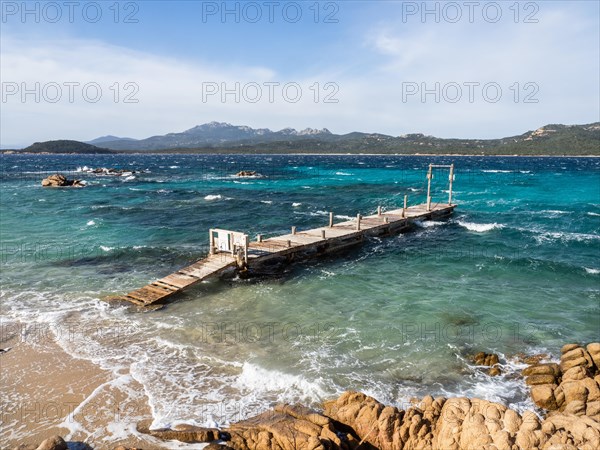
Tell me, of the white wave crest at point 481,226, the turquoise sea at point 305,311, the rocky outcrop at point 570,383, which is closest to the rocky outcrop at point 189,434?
the turquoise sea at point 305,311

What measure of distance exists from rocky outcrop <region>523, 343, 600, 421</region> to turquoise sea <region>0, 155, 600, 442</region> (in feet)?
2.26

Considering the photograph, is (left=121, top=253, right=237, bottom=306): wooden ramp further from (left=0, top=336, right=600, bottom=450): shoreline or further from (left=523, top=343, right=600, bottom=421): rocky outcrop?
(left=523, top=343, right=600, bottom=421): rocky outcrop

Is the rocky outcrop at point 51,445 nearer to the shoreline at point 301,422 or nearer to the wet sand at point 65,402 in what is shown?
the shoreline at point 301,422

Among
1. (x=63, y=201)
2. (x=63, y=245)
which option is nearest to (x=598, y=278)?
(x=63, y=245)

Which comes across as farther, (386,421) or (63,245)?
(63,245)

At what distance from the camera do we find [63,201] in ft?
163

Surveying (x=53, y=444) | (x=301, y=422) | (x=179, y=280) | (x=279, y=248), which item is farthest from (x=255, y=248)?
(x=53, y=444)

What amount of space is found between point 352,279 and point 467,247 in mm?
11353

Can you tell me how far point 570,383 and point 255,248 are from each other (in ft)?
55.7

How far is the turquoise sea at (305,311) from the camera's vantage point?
39.7 feet

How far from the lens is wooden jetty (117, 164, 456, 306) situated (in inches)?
747

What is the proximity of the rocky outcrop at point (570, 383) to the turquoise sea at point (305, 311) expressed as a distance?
69 cm

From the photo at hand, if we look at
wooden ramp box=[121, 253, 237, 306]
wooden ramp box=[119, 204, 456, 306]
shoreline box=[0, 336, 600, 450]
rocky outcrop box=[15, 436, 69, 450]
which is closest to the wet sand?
shoreline box=[0, 336, 600, 450]

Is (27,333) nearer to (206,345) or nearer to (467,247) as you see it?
(206,345)
